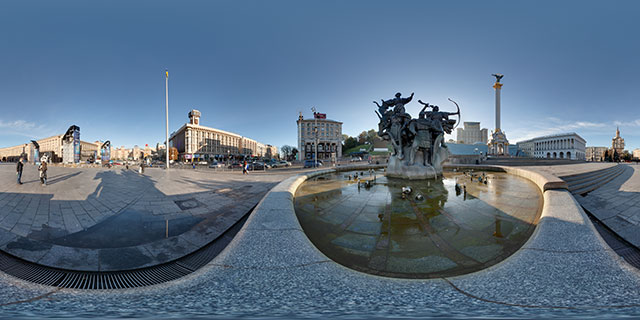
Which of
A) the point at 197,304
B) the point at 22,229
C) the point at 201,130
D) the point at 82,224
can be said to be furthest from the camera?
the point at 201,130

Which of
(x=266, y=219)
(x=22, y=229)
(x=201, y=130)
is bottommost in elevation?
(x=22, y=229)

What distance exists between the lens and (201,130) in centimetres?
8300

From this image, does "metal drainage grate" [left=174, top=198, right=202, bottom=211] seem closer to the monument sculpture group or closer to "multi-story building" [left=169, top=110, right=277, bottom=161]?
the monument sculpture group

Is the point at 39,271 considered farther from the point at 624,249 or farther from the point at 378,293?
the point at 624,249

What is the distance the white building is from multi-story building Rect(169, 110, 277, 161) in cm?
12443

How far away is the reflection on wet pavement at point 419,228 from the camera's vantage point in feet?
10.8

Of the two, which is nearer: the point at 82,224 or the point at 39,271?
the point at 39,271

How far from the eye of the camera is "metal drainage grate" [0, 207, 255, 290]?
3271 millimetres

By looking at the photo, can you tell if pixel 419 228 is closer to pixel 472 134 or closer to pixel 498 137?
pixel 498 137

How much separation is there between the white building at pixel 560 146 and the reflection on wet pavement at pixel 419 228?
93706 millimetres

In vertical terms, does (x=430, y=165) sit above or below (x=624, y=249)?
above

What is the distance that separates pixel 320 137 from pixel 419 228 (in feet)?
255

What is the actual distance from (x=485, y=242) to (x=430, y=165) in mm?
9336

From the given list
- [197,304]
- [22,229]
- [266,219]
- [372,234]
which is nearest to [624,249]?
[372,234]
